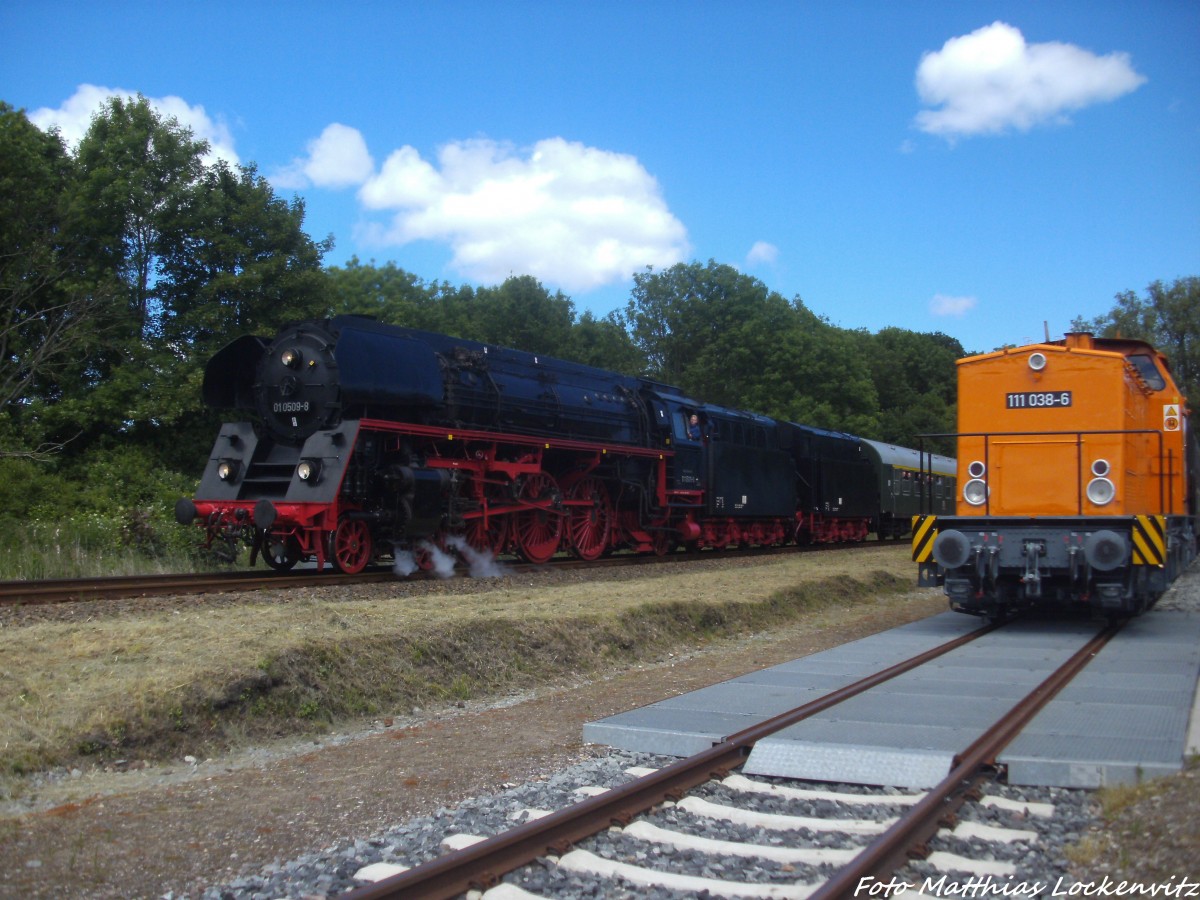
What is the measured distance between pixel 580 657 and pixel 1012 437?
586 cm

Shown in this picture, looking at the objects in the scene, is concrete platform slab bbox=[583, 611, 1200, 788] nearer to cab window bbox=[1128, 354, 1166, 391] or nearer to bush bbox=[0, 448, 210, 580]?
cab window bbox=[1128, 354, 1166, 391]

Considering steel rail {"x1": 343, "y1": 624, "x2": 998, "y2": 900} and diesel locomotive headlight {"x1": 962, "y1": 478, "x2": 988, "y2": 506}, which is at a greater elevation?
diesel locomotive headlight {"x1": 962, "y1": 478, "x2": 988, "y2": 506}

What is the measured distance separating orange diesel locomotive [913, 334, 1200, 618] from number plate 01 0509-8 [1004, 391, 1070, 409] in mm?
12

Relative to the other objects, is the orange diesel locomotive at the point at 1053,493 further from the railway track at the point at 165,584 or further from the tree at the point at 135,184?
the tree at the point at 135,184

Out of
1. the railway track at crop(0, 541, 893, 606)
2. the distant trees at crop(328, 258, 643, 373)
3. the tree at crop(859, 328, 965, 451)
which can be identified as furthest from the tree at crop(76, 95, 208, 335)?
the tree at crop(859, 328, 965, 451)

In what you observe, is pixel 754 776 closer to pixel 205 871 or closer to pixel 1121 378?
pixel 205 871

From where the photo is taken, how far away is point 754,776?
584cm

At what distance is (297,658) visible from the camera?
8.13m

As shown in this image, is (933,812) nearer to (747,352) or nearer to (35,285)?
(35,285)

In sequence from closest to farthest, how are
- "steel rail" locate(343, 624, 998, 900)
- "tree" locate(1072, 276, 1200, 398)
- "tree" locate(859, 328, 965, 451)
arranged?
1. "steel rail" locate(343, 624, 998, 900)
2. "tree" locate(1072, 276, 1200, 398)
3. "tree" locate(859, 328, 965, 451)

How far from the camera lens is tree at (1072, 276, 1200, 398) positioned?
39.4m

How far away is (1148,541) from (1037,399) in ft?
6.89

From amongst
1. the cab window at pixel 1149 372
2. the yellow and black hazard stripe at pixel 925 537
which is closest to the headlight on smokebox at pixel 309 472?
the yellow and black hazard stripe at pixel 925 537

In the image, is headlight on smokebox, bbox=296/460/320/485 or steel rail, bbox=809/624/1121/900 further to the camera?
headlight on smokebox, bbox=296/460/320/485
